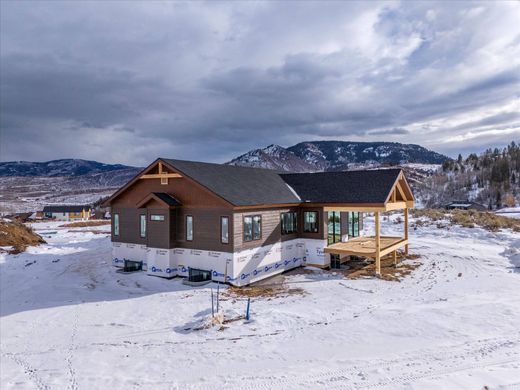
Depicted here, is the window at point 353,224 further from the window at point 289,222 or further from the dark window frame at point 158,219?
the dark window frame at point 158,219

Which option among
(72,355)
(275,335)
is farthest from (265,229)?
(72,355)

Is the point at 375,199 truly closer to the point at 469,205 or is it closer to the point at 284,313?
the point at 284,313

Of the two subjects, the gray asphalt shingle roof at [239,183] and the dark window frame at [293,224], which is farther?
the dark window frame at [293,224]

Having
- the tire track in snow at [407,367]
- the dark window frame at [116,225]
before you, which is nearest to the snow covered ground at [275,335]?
the tire track in snow at [407,367]

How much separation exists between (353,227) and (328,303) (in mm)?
9631

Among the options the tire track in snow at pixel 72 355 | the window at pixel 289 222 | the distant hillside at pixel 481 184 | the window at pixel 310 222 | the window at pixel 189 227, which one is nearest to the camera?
the tire track in snow at pixel 72 355

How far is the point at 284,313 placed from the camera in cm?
1115

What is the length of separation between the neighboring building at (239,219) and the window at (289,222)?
0.05 meters

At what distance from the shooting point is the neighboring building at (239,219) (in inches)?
617

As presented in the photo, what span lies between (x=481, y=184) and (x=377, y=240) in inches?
3995

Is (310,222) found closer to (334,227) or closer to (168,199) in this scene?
(334,227)

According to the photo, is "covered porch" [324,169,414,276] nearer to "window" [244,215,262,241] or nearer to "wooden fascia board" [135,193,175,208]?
"window" [244,215,262,241]

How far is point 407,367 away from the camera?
7.41 m

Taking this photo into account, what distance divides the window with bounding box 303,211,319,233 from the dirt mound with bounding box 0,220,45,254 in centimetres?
1932
